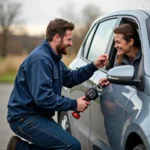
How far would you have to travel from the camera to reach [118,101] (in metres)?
4.06

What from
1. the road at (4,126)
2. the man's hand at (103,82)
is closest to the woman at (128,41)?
the man's hand at (103,82)

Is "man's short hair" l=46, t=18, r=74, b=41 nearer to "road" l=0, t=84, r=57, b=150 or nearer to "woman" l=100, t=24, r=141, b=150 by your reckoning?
"woman" l=100, t=24, r=141, b=150

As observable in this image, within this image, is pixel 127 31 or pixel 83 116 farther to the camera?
pixel 83 116

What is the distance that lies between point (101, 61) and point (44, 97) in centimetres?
91

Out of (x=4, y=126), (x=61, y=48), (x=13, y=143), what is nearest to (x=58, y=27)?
(x=61, y=48)

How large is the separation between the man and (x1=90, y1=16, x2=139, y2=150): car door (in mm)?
211

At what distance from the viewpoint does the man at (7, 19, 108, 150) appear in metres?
4.19

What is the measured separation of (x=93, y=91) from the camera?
14.7 feet

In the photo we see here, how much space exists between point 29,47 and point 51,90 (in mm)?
46940

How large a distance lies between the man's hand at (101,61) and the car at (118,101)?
9 cm

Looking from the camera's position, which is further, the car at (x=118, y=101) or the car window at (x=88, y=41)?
the car window at (x=88, y=41)

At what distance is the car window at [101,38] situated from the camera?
206 inches

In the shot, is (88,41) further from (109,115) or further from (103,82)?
(109,115)

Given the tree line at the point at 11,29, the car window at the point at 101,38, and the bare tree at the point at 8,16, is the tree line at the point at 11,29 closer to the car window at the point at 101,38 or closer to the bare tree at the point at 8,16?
the bare tree at the point at 8,16
